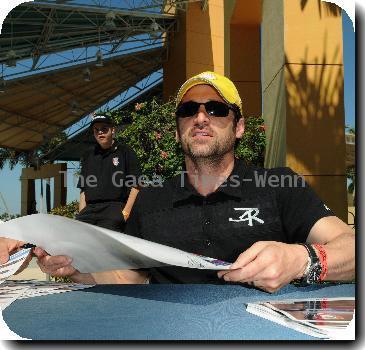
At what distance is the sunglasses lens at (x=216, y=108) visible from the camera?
80.9 inches

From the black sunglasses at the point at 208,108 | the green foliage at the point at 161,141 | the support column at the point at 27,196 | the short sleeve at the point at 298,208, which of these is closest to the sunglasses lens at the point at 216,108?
the black sunglasses at the point at 208,108

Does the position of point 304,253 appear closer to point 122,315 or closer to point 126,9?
point 122,315

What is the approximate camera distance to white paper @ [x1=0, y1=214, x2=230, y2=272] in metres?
1.14

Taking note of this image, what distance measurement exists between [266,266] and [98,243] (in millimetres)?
442

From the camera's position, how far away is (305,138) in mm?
6020

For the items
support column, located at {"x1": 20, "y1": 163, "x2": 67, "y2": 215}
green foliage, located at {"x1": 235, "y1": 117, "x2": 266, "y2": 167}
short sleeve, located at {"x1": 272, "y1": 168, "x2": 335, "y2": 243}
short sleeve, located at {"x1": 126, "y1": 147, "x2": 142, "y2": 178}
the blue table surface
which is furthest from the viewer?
support column, located at {"x1": 20, "y1": 163, "x2": 67, "y2": 215}

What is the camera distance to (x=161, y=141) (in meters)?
7.26

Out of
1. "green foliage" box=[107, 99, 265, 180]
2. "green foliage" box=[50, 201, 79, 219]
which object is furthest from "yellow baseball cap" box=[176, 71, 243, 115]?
"green foliage" box=[50, 201, 79, 219]

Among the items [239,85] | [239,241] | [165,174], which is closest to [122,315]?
[239,241]

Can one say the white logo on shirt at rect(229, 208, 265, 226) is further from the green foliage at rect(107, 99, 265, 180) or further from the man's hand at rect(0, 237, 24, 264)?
the green foliage at rect(107, 99, 265, 180)

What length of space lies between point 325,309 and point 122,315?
505 mm

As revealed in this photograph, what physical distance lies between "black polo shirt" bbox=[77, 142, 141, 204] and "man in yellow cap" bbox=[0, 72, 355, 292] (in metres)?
2.09

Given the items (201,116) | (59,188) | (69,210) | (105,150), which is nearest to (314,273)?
(201,116)

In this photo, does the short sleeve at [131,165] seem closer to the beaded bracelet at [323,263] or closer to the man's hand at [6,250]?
the man's hand at [6,250]
